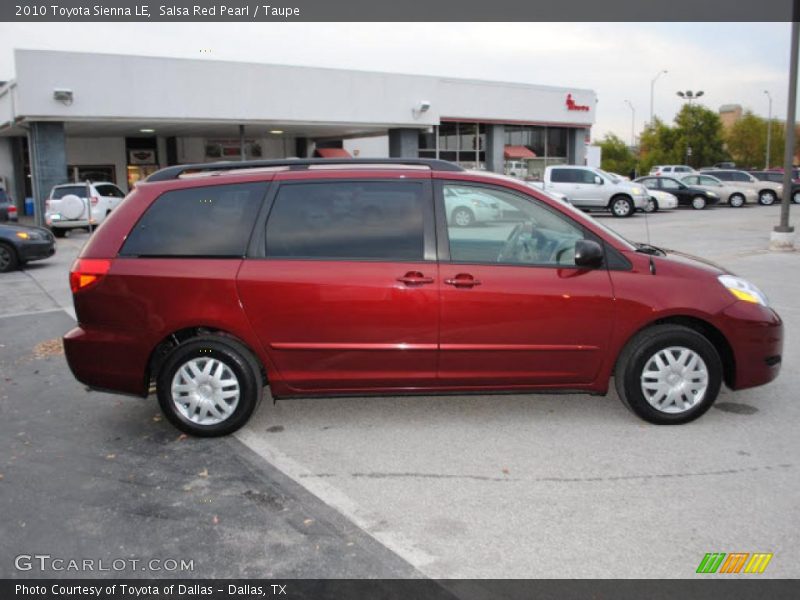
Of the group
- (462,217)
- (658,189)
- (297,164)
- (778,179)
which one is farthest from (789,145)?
(778,179)

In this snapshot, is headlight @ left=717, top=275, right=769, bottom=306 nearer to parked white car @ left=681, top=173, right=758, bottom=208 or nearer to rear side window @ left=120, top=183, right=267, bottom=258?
rear side window @ left=120, top=183, right=267, bottom=258

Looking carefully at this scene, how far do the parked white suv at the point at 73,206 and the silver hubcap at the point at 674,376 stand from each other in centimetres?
1967

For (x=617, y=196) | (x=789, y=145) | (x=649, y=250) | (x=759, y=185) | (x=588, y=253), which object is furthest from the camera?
(x=759, y=185)

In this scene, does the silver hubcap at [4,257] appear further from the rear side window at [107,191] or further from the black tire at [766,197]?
the black tire at [766,197]

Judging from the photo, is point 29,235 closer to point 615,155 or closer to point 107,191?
point 107,191

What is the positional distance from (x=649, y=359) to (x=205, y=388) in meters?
3.03

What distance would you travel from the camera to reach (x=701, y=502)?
3889 millimetres

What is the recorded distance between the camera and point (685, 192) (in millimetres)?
32781

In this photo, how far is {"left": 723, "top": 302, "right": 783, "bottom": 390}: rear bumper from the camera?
5.00 meters

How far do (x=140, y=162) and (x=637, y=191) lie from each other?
78.3 feet

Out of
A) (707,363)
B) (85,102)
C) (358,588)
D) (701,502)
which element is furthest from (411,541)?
(85,102)

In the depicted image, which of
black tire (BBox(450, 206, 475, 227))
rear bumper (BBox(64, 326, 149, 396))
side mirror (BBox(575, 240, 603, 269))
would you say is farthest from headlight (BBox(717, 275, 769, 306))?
rear bumper (BBox(64, 326, 149, 396))

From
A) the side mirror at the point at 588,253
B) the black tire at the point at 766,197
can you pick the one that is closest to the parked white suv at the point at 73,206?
the side mirror at the point at 588,253

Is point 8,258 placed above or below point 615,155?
below
